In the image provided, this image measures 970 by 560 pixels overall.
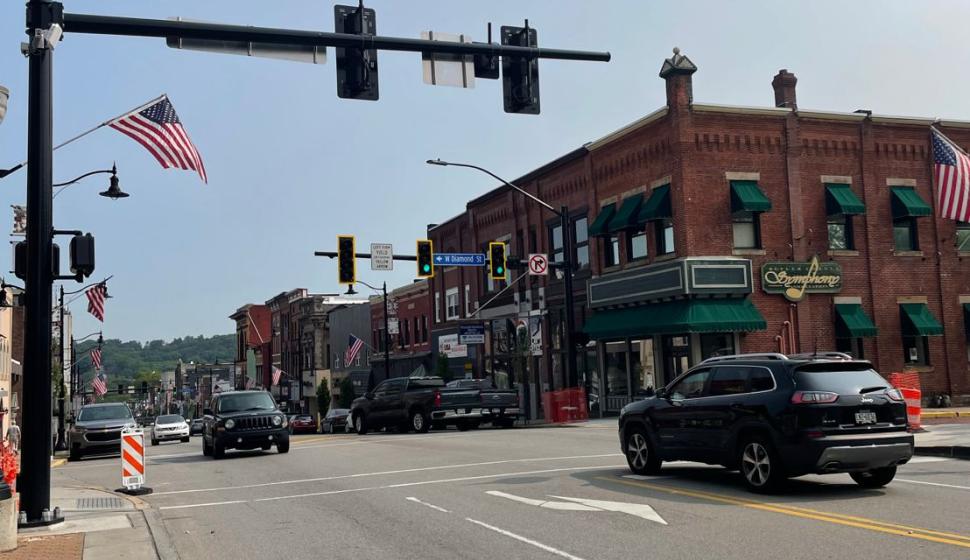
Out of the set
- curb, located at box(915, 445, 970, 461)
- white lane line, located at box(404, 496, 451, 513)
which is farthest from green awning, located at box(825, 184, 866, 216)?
white lane line, located at box(404, 496, 451, 513)

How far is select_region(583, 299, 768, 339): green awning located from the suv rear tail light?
60.5 feet

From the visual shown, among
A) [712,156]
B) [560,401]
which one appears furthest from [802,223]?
[560,401]

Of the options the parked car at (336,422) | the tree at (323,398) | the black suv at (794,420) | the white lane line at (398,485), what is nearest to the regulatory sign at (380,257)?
the parked car at (336,422)

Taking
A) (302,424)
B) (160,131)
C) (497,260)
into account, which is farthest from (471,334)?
(160,131)

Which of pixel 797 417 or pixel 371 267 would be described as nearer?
pixel 797 417

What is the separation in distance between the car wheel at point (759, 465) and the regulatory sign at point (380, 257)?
2185 centimetres

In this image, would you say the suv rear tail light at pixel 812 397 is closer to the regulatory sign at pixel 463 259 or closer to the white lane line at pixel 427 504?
the white lane line at pixel 427 504

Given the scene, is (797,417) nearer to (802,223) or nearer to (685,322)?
(685,322)

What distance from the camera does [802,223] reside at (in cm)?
3222

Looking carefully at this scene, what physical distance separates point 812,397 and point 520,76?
604 cm

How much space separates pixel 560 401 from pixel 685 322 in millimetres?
5256

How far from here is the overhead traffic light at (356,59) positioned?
503 inches

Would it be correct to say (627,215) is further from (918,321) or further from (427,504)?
(427,504)

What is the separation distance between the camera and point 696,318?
3014 cm
